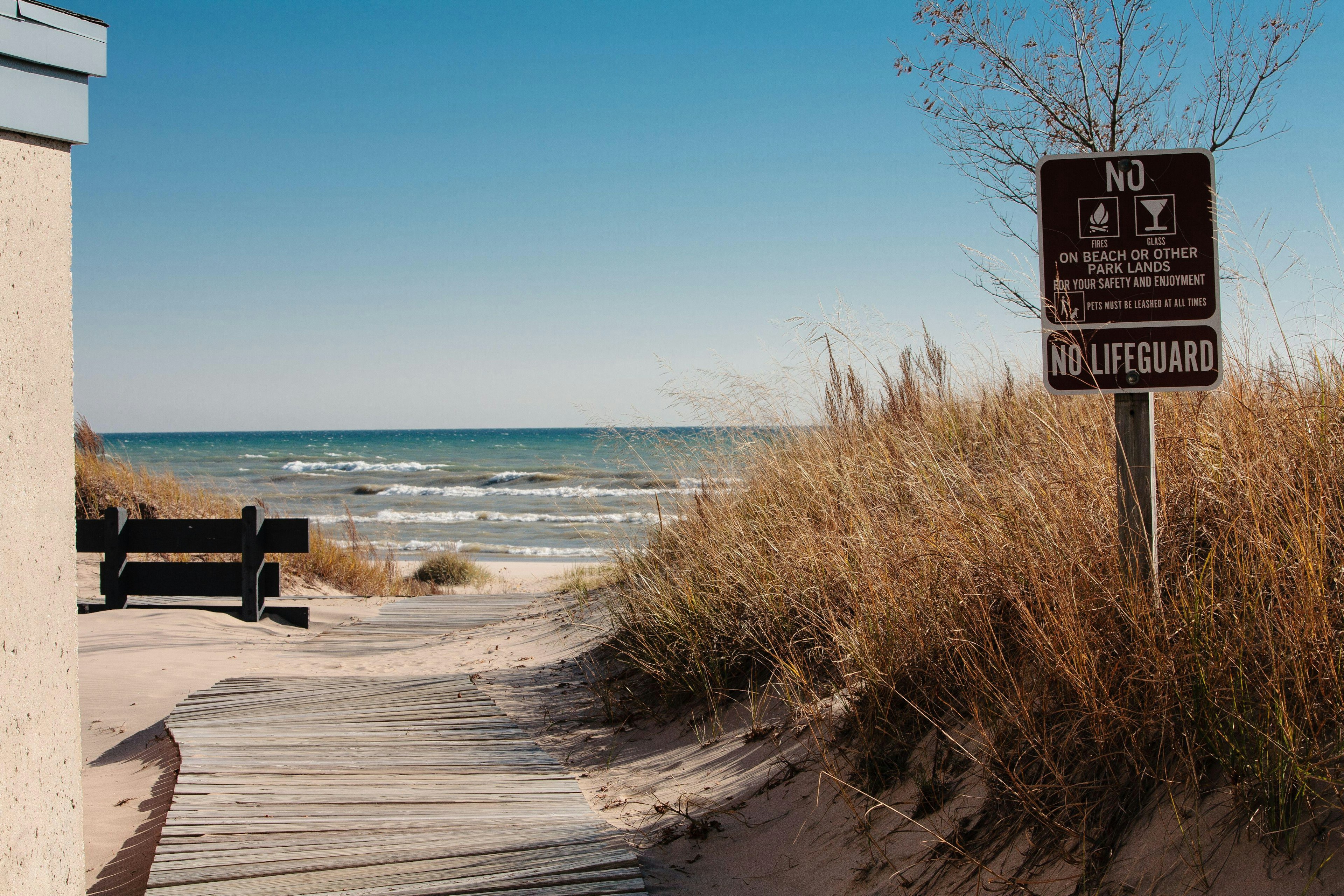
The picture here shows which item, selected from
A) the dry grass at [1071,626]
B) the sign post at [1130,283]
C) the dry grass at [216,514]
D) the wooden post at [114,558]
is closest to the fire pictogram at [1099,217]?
the sign post at [1130,283]

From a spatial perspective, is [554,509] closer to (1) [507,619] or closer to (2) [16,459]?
(1) [507,619]

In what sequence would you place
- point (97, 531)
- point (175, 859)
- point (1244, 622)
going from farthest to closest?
point (97, 531) → point (175, 859) → point (1244, 622)

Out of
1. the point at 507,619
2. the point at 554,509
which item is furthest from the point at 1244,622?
the point at 554,509

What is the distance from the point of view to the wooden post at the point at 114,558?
7.76 m

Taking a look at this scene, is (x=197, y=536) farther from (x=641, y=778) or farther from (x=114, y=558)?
(x=641, y=778)

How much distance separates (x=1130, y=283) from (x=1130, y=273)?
0.03 meters

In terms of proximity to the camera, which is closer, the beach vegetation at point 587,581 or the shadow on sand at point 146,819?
the shadow on sand at point 146,819

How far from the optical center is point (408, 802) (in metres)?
3.39

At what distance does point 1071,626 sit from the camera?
226 cm

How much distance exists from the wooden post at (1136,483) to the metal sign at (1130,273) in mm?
69

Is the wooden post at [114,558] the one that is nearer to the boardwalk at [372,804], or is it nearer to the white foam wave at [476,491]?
the boardwalk at [372,804]

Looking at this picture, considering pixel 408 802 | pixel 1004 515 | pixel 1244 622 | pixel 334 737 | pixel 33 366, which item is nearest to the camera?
pixel 1244 622

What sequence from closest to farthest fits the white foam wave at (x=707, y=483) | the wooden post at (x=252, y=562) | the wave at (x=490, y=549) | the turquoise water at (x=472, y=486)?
the white foam wave at (x=707, y=483)
the turquoise water at (x=472, y=486)
the wooden post at (x=252, y=562)
the wave at (x=490, y=549)

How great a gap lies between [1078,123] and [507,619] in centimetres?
722
